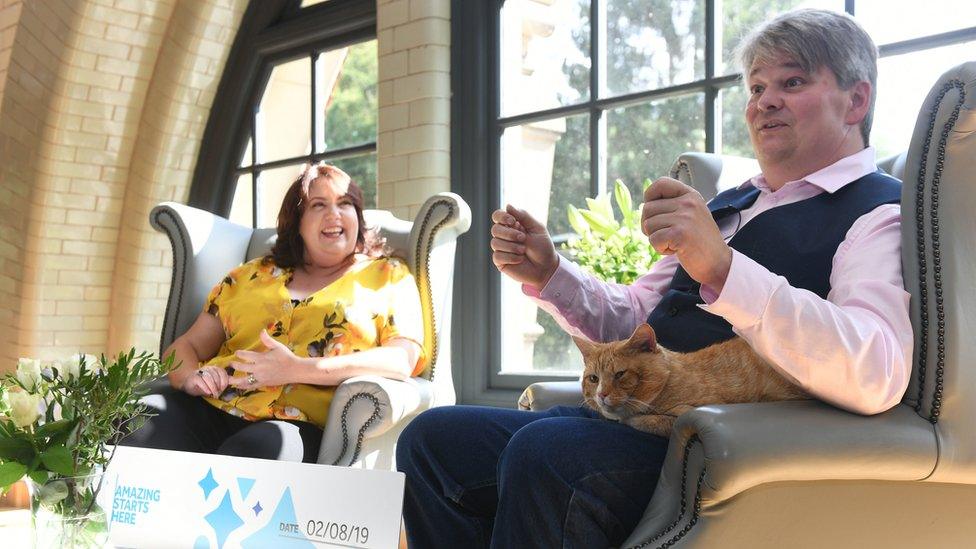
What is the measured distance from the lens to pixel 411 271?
248 cm

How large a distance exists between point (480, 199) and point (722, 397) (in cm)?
228

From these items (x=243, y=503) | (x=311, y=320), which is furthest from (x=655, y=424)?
(x=311, y=320)

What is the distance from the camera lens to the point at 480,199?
3.35m

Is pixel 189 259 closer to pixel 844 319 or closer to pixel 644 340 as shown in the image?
pixel 644 340

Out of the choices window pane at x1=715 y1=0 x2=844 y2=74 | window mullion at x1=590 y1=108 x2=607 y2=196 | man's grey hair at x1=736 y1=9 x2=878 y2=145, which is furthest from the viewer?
window mullion at x1=590 y1=108 x2=607 y2=196

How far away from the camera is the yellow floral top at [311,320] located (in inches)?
85.4

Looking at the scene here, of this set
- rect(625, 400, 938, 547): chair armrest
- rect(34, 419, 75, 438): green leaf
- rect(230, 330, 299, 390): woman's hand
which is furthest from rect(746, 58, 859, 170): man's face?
rect(230, 330, 299, 390): woman's hand

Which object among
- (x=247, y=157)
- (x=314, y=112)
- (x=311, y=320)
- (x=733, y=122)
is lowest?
(x=311, y=320)

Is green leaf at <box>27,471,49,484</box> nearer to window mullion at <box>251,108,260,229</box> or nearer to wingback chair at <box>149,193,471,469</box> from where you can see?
wingback chair at <box>149,193,471,469</box>

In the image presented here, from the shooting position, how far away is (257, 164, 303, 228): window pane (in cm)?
438

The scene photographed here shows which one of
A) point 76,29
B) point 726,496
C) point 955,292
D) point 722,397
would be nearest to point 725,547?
point 726,496

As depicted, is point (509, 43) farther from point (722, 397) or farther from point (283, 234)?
point (722, 397)

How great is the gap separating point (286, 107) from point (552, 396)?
303 cm

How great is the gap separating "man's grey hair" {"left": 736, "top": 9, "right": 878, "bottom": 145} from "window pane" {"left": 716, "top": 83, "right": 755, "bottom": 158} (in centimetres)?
139
